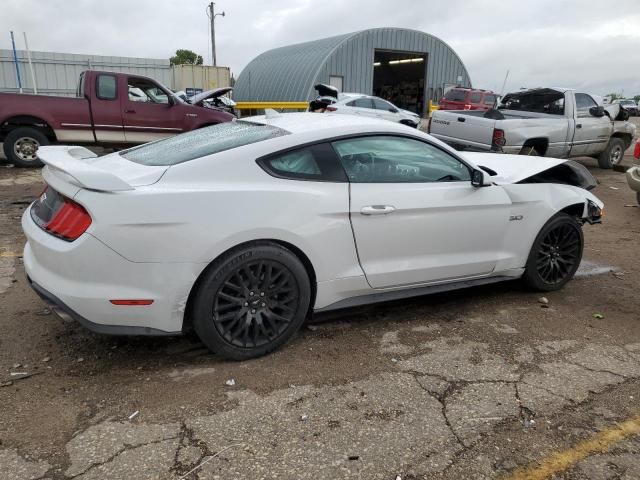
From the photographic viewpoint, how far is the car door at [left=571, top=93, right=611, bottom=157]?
10.8 metres

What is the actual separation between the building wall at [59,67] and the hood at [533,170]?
19724mm

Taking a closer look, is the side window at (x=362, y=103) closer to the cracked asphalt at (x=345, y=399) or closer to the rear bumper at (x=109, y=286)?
the cracked asphalt at (x=345, y=399)

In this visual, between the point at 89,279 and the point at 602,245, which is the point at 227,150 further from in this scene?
the point at 602,245

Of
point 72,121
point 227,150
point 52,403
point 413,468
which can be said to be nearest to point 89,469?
point 52,403

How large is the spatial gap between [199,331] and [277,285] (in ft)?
1.73

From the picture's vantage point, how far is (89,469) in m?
2.27

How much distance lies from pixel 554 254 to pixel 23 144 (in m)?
9.44

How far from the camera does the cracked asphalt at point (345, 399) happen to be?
2.37 meters

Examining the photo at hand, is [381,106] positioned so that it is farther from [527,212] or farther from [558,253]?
[527,212]

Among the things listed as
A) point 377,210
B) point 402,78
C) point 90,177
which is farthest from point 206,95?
point 402,78

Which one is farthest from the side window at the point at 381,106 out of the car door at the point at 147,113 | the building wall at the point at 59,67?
the building wall at the point at 59,67

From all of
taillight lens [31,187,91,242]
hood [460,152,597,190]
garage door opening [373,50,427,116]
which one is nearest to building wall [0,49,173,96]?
garage door opening [373,50,427,116]

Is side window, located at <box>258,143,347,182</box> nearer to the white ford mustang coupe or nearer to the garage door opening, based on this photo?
the white ford mustang coupe

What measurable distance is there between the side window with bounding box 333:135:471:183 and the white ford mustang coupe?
0.01 metres
